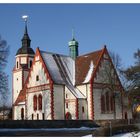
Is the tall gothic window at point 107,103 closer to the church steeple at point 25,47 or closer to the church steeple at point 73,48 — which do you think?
the church steeple at point 73,48

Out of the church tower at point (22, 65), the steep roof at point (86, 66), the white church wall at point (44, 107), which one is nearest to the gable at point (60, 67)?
the steep roof at point (86, 66)

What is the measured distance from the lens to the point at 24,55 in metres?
66.3

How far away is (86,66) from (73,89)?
3988 mm

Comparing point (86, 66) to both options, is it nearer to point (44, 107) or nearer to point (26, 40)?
point (44, 107)

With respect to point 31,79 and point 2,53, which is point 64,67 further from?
point 2,53

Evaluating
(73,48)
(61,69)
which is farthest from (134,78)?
(73,48)

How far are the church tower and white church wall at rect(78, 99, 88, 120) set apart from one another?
1900 cm

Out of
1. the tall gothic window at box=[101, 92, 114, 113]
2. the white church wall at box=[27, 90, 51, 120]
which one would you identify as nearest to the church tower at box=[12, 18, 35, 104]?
the white church wall at box=[27, 90, 51, 120]

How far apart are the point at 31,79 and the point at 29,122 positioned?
58.4 ft

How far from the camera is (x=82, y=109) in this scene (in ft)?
161

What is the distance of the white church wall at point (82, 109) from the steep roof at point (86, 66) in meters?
2.81

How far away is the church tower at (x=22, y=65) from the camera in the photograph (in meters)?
65.9

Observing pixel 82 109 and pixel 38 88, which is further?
pixel 38 88

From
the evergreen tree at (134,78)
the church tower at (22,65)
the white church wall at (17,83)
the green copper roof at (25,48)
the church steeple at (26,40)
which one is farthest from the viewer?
the church steeple at (26,40)
